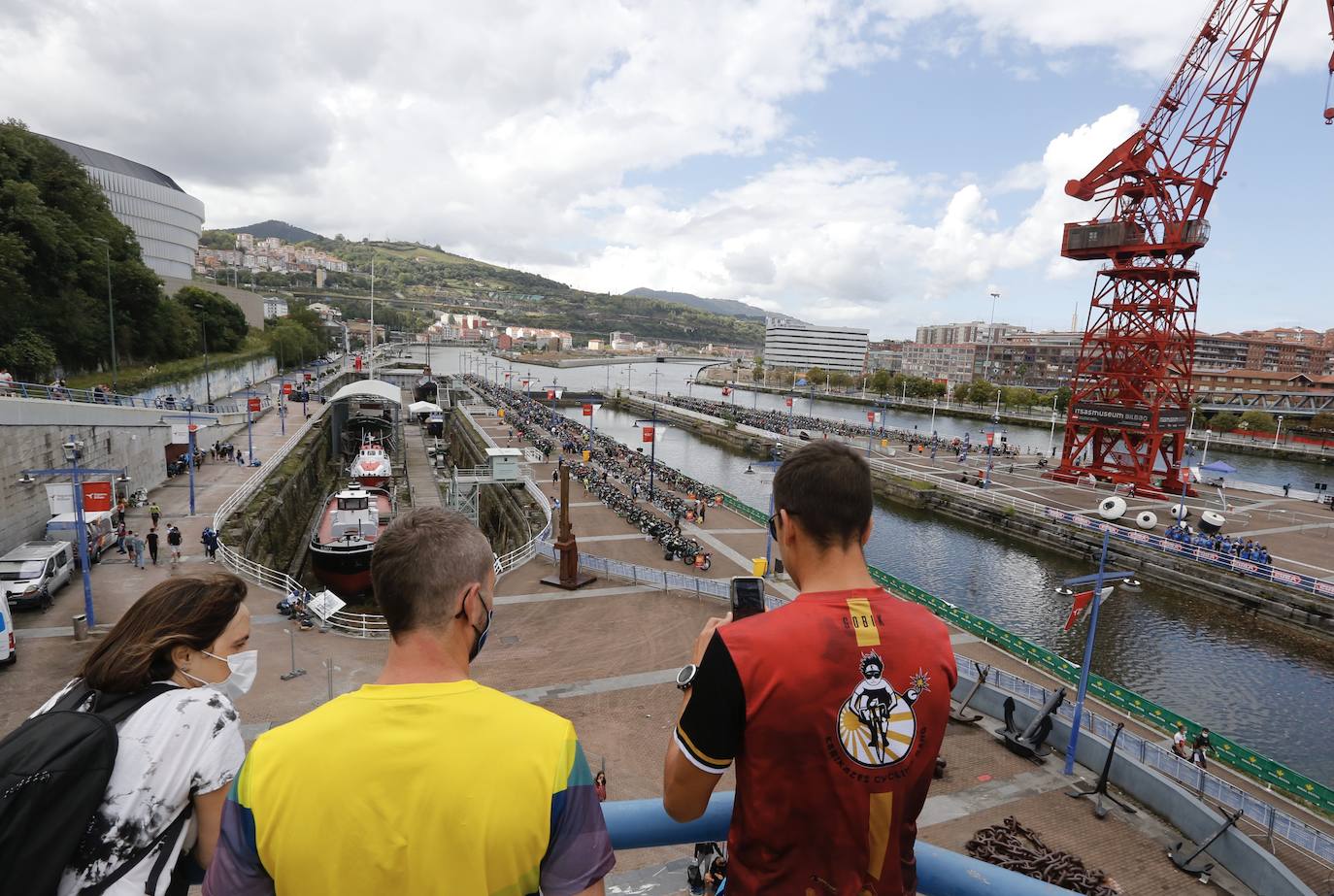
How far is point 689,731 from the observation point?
1.78 meters

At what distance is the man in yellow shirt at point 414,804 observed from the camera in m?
1.34

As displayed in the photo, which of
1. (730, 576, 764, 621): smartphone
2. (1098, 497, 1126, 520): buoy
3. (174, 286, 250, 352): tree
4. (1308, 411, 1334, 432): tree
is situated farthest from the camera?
(1308, 411, 1334, 432): tree

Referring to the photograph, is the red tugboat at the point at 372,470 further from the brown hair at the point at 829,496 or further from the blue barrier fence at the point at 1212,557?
the brown hair at the point at 829,496

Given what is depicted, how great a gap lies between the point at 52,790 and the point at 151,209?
3887 inches

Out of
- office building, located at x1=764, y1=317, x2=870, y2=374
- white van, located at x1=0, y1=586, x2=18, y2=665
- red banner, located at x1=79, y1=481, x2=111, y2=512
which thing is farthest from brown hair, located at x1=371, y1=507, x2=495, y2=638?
office building, located at x1=764, y1=317, x2=870, y2=374

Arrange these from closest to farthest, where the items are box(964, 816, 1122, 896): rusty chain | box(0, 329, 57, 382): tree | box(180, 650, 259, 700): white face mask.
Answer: box(180, 650, 259, 700): white face mask < box(964, 816, 1122, 896): rusty chain < box(0, 329, 57, 382): tree

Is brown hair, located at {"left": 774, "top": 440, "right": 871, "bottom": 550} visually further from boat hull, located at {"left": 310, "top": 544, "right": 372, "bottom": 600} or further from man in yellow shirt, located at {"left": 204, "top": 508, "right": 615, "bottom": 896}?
boat hull, located at {"left": 310, "top": 544, "right": 372, "bottom": 600}

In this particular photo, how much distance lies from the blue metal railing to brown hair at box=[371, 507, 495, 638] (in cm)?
72

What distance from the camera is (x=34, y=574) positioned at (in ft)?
47.3

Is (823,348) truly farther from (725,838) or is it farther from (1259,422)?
(725,838)

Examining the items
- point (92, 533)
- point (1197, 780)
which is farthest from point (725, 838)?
point (92, 533)

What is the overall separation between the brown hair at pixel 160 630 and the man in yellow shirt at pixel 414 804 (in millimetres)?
678

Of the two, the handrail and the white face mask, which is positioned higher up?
the white face mask

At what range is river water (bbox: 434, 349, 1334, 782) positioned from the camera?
17.2 m
